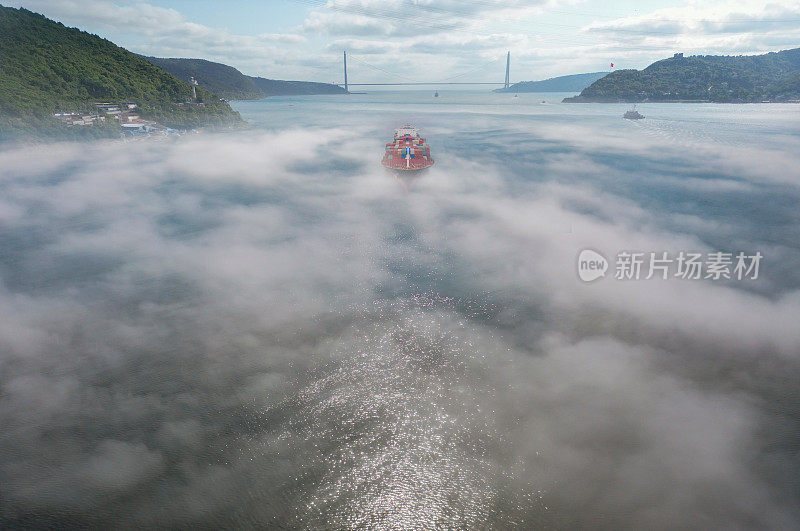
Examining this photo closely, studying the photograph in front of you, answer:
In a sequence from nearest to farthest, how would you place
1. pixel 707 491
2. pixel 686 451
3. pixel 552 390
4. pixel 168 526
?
pixel 168 526, pixel 707 491, pixel 686 451, pixel 552 390

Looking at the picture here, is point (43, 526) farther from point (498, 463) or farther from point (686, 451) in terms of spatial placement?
point (686, 451)

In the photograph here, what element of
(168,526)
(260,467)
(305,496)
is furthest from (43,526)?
(305,496)

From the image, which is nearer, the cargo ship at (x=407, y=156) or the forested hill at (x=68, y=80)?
the cargo ship at (x=407, y=156)
